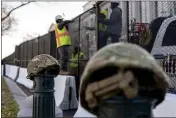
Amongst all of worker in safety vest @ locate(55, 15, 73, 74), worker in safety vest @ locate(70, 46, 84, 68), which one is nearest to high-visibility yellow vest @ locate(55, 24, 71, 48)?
worker in safety vest @ locate(55, 15, 73, 74)

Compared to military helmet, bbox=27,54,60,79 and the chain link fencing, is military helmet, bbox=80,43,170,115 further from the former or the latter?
the chain link fencing

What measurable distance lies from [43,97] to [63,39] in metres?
5.96

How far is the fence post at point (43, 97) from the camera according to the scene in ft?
11.0

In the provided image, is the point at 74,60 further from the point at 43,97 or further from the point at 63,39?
the point at 43,97

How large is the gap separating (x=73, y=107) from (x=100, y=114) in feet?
18.3

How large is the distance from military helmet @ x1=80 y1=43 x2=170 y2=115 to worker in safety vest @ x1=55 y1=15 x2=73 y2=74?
7545mm

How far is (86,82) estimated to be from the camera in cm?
168

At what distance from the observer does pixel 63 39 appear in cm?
922

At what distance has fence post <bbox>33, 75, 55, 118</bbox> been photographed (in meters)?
3.35

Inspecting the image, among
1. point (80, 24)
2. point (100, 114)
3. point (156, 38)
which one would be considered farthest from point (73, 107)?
point (100, 114)

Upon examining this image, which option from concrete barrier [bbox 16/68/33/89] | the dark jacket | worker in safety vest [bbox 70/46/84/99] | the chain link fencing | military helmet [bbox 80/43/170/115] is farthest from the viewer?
concrete barrier [bbox 16/68/33/89]

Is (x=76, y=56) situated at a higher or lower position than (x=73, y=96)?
higher

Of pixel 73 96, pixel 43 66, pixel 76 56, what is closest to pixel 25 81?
pixel 76 56

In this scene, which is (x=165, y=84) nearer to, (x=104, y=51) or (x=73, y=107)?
(x=104, y=51)
